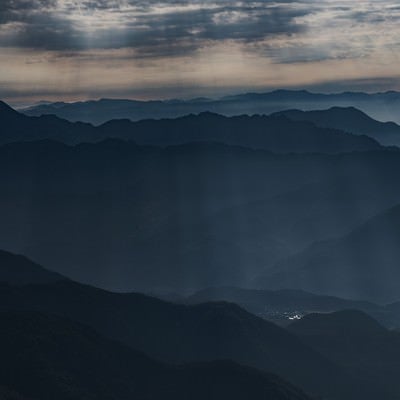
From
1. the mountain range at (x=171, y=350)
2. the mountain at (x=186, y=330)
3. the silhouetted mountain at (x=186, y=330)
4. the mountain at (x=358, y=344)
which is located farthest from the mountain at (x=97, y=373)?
the mountain at (x=358, y=344)

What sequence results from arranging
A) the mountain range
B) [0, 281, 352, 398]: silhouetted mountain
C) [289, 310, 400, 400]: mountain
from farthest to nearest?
[289, 310, 400, 400]: mountain
[0, 281, 352, 398]: silhouetted mountain
the mountain range

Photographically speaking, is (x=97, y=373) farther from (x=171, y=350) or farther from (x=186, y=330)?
(x=186, y=330)

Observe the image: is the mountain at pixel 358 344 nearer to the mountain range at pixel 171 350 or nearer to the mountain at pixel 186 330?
the mountain range at pixel 171 350

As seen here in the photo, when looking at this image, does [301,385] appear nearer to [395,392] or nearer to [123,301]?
[395,392]

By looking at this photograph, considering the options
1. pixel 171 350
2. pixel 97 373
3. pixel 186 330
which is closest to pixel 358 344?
pixel 186 330

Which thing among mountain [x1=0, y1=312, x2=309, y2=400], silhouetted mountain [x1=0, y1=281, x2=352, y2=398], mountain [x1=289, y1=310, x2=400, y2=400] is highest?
mountain [x1=0, y1=312, x2=309, y2=400]

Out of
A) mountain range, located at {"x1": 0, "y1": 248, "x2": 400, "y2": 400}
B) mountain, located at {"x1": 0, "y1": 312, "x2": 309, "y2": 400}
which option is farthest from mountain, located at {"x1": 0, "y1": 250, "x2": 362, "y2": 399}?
mountain, located at {"x1": 0, "y1": 312, "x2": 309, "y2": 400}

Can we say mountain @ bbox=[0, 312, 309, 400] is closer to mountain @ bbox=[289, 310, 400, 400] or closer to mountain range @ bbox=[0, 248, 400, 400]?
mountain range @ bbox=[0, 248, 400, 400]
